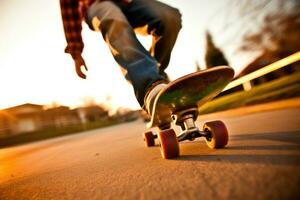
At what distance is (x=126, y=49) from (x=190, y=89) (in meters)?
0.60

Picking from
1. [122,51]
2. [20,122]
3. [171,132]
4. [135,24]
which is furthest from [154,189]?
[20,122]

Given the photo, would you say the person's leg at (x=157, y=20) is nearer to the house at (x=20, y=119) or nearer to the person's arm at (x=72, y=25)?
the person's arm at (x=72, y=25)

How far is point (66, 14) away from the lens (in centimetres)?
216

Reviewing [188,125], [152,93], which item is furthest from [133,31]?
[188,125]

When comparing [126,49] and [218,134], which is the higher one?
[126,49]

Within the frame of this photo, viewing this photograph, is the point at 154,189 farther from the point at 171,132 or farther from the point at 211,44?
the point at 211,44

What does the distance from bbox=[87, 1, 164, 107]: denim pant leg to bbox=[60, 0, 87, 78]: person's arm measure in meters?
0.42

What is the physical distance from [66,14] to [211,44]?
25.4m

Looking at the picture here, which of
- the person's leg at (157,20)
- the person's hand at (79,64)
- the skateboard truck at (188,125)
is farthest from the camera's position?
the person's hand at (79,64)

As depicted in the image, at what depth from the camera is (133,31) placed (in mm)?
Result: 1827

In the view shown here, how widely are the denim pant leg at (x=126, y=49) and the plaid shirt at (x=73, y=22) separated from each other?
331 mm

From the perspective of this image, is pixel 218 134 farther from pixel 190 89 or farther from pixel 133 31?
pixel 133 31

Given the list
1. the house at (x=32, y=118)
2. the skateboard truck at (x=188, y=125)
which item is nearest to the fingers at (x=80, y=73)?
the skateboard truck at (x=188, y=125)

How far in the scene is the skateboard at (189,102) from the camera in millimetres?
1358
